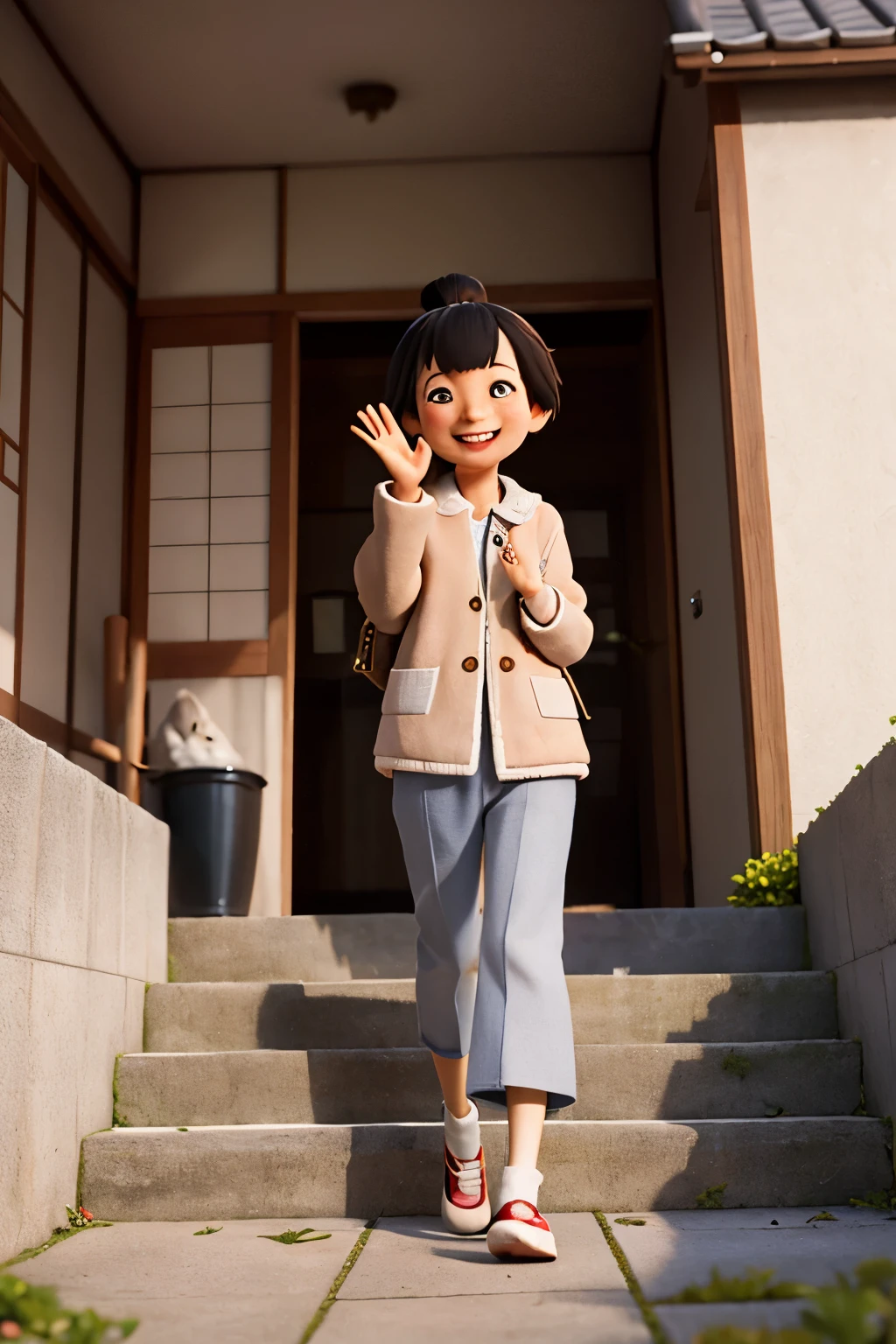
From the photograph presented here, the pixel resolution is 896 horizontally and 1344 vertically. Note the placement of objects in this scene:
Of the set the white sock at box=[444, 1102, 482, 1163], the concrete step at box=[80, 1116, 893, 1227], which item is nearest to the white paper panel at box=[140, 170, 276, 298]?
the concrete step at box=[80, 1116, 893, 1227]

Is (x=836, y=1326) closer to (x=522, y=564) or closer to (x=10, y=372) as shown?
(x=522, y=564)

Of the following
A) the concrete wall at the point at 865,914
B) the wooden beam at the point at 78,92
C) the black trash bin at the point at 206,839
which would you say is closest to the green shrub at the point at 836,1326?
the concrete wall at the point at 865,914

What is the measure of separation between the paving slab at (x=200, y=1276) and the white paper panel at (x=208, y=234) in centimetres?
417

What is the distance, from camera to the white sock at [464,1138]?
2021mm

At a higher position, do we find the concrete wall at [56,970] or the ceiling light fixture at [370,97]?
the ceiling light fixture at [370,97]

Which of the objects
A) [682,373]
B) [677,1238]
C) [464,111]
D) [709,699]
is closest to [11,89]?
[464,111]

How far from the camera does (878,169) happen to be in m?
3.71

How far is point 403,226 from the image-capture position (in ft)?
18.1

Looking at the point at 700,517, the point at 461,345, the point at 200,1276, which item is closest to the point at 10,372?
the point at 700,517

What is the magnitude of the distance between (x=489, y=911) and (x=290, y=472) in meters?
3.58

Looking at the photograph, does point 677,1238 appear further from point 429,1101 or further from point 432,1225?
point 429,1101

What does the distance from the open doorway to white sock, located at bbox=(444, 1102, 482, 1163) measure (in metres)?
4.37

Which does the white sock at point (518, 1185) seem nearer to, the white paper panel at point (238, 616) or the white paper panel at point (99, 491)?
the white paper panel at point (99, 491)

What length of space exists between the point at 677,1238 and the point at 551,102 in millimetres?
4525
